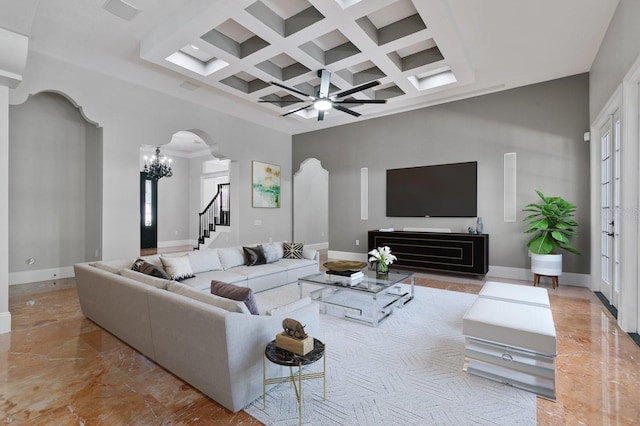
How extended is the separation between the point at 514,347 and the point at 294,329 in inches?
66.1

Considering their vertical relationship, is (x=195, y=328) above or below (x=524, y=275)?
above

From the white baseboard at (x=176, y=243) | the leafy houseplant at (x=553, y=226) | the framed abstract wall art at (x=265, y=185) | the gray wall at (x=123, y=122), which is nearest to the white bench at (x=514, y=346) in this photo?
the leafy houseplant at (x=553, y=226)

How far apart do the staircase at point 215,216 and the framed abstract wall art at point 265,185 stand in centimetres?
105

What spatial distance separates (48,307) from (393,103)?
666 cm

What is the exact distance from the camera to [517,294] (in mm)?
3086

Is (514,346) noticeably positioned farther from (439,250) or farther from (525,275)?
(525,275)

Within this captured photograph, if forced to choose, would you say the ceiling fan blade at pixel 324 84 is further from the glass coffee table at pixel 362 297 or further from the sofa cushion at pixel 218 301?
the sofa cushion at pixel 218 301

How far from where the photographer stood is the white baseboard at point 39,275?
5.10m

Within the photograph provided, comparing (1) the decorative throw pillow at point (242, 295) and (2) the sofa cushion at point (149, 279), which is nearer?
A: (1) the decorative throw pillow at point (242, 295)

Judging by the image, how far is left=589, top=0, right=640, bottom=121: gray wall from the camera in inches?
116

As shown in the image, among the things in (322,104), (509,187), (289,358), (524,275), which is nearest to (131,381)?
(289,358)

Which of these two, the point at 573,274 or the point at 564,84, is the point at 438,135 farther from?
the point at 573,274

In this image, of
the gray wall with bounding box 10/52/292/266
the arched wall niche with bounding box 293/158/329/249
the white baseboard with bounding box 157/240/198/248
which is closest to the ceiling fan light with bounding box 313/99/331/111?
the gray wall with bounding box 10/52/292/266

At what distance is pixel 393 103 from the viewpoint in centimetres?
656
